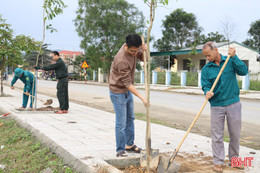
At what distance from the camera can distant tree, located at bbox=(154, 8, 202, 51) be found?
50.0 meters

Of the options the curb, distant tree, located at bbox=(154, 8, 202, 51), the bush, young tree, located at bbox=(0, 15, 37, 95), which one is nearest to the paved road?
young tree, located at bbox=(0, 15, 37, 95)

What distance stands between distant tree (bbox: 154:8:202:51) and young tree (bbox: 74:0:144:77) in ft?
62.0

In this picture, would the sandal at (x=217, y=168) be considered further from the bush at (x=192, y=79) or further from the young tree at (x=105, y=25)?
the young tree at (x=105, y=25)

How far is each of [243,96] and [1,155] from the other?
1569cm

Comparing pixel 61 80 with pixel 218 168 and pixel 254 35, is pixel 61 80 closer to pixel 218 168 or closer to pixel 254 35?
pixel 218 168

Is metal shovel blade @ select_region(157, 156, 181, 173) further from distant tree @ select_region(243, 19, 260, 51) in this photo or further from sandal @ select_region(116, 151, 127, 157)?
distant tree @ select_region(243, 19, 260, 51)

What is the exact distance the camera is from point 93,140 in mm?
5414

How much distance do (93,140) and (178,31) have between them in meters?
47.3

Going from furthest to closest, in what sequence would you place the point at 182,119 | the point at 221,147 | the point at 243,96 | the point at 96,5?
the point at 96,5 → the point at 243,96 → the point at 182,119 → the point at 221,147

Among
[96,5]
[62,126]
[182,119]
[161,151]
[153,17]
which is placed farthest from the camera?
[96,5]

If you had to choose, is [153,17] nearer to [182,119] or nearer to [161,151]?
[161,151]

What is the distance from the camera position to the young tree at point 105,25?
31.4 meters

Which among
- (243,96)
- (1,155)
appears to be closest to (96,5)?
(243,96)

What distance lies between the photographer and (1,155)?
197 inches
